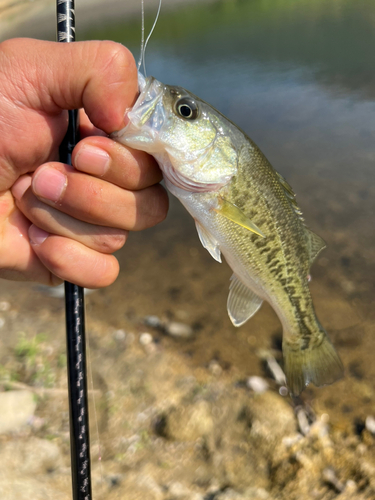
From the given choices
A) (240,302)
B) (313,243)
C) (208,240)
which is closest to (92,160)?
(208,240)

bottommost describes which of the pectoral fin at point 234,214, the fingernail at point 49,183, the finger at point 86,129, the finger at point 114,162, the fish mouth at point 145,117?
the fingernail at point 49,183

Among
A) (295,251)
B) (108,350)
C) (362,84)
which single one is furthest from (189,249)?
(362,84)

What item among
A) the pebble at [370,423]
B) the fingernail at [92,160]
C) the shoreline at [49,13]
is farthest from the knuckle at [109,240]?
the shoreline at [49,13]

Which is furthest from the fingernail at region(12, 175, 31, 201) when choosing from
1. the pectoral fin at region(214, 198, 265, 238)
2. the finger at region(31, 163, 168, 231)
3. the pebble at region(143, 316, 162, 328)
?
the pebble at region(143, 316, 162, 328)

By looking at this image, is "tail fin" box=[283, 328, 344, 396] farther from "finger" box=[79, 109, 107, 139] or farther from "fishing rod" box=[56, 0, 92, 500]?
"finger" box=[79, 109, 107, 139]

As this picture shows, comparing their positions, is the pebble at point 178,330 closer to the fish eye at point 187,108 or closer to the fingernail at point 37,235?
the fingernail at point 37,235
